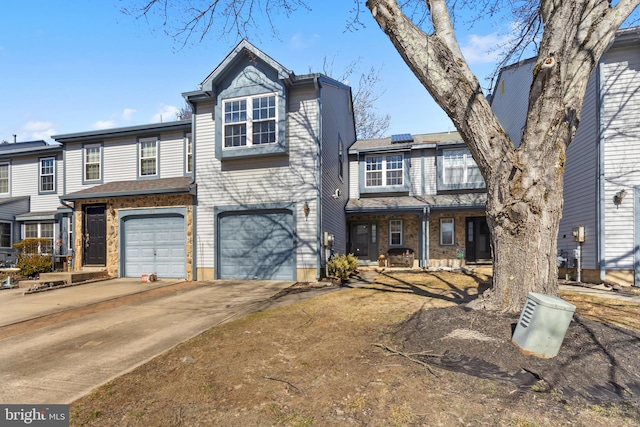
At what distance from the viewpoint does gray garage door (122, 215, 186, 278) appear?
1216cm

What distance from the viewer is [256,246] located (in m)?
11.6

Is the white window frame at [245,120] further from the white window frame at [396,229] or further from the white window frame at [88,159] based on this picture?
the white window frame at [396,229]

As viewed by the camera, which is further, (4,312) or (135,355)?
(4,312)

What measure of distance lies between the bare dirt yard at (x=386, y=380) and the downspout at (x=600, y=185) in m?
5.75

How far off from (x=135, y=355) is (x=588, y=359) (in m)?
5.54

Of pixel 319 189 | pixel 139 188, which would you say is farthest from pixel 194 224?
→ pixel 319 189

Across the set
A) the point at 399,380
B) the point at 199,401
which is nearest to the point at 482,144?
the point at 399,380

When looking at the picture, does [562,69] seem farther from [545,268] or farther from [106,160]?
[106,160]

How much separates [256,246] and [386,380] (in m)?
8.81

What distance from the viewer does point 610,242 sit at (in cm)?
996

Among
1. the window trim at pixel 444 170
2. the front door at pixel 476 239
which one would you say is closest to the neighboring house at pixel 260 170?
the window trim at pixel 444 170

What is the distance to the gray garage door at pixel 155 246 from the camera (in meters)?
12.2

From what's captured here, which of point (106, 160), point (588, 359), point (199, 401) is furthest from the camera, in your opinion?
point (106, 160)

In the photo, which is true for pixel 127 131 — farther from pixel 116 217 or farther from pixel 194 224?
pixel 194 224
